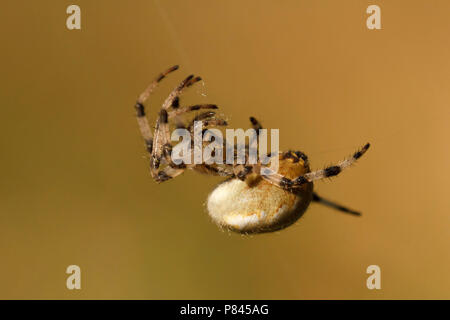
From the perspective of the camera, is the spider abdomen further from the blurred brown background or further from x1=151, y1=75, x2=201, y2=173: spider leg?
the blurred brown background

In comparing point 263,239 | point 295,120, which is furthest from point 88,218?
point 295,120

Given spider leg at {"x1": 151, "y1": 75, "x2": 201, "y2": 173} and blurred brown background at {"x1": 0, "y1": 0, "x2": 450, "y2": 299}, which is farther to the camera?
blurred brown background at {"x1": 0, "y1": 0, "x2": 450, "y2": 299}

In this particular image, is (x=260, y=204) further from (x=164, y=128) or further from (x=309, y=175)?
(x=164, y=128)

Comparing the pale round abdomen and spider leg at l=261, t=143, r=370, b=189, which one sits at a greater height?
spider leg at l=261, t=143, r=370, b=189

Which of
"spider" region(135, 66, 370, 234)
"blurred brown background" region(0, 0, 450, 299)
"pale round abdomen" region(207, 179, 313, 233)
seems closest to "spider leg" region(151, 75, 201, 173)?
"spider" region(135, 66, 370, 234)

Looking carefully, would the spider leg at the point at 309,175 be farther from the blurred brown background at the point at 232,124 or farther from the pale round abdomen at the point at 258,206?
the blurred brown background at the point at 232,124

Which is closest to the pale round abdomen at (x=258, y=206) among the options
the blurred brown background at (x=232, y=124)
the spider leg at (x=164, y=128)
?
the spider leg at (x=164, y=128)

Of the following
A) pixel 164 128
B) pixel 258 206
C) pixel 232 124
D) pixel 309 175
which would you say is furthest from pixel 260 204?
pixel 232 124
